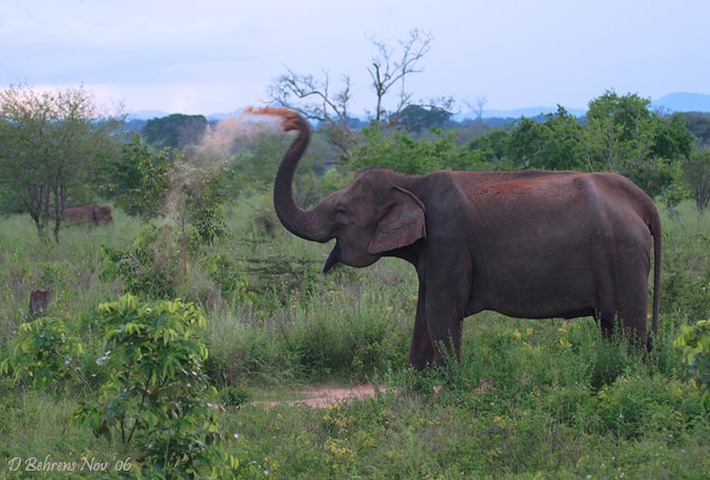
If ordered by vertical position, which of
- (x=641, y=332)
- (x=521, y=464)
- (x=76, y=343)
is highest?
(x=76, y=343)

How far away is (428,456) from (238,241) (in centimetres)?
1047

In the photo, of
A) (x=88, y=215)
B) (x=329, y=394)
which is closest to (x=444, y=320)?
(x=329, y=394)

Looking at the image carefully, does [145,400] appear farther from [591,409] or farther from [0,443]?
[591,409]

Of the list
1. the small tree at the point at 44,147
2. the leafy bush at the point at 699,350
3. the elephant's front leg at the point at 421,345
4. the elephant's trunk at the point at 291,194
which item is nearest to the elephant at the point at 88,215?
the small tree at the point at 44,147

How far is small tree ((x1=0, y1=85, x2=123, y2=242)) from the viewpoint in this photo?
1741cm

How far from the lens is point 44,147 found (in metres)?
17.5

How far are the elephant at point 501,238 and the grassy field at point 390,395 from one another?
409mm

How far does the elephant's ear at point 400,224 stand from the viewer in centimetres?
719

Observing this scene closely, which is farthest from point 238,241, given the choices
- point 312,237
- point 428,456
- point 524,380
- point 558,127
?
point 428,456

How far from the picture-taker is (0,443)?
6457 mm

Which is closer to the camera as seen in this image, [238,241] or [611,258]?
[611,258]

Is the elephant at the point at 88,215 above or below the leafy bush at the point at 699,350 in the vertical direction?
below

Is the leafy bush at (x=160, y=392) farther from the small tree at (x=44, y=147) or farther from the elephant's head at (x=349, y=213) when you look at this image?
the small tree at (x=44, y=147)

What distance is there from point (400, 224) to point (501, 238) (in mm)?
784
